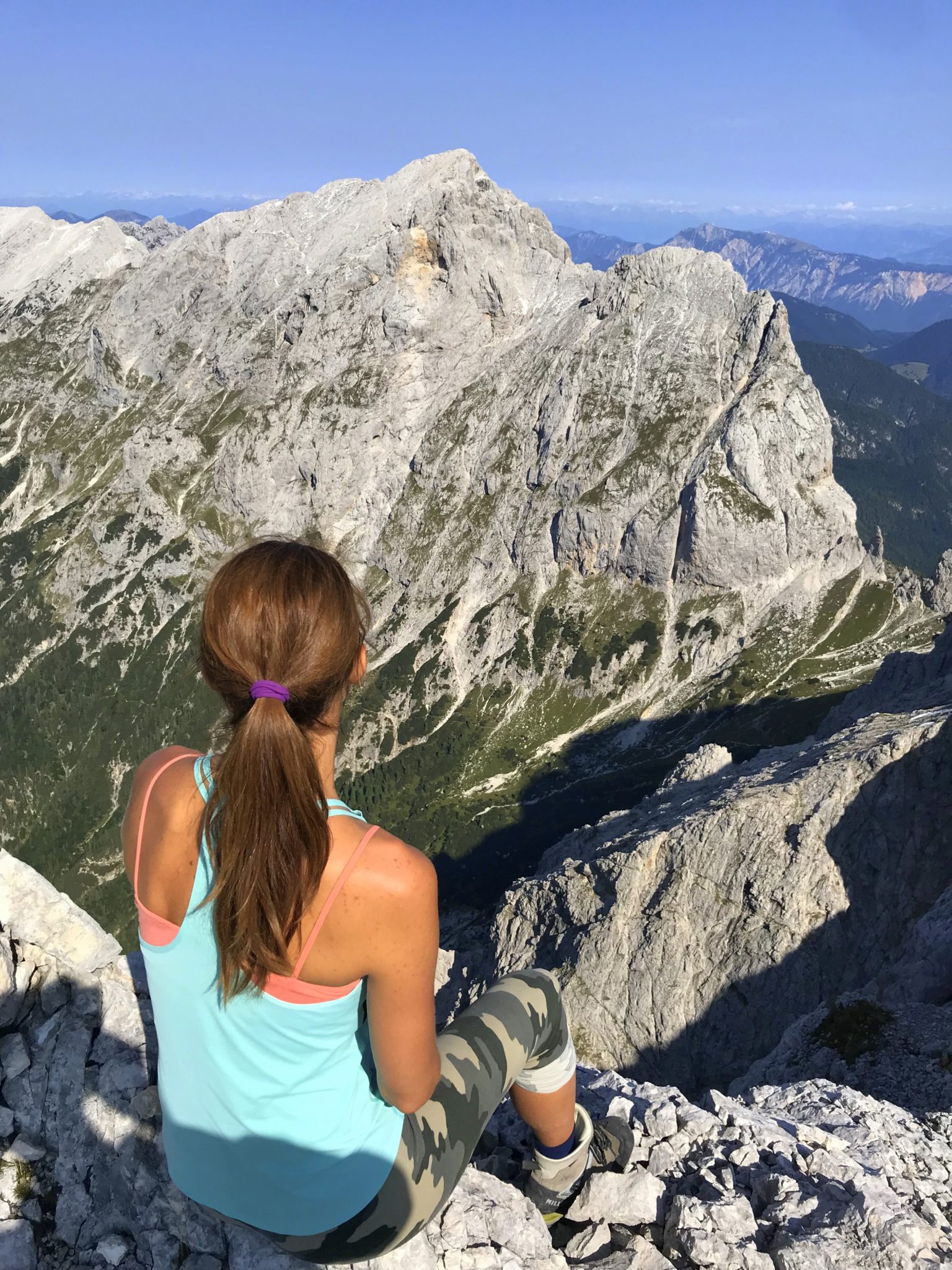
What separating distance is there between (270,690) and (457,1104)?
4.54m

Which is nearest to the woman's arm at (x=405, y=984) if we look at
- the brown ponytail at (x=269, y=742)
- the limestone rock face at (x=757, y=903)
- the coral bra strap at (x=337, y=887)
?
the coral bra strap at (x=337, y=887)

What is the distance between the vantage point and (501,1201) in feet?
28.7

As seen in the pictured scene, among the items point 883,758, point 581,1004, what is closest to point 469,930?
point 581,1004

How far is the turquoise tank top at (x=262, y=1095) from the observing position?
514 centimetres

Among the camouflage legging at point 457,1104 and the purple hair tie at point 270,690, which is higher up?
the purple hair tie at point 270,690

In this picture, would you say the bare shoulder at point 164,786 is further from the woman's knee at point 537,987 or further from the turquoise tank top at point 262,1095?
the woman's knee at point 537,987

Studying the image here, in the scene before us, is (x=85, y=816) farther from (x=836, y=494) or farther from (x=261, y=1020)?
(x=261, y=1020)

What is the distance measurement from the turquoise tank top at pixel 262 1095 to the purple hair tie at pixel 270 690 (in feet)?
2.61

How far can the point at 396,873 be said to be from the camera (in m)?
4.55

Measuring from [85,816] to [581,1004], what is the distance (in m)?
184

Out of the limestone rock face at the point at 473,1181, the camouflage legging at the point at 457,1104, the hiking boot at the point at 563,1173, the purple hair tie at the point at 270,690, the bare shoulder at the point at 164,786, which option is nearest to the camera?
the purple hair tie at the point at 270,690

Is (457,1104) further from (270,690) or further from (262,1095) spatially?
(270,690)

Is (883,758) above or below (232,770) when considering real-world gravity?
below

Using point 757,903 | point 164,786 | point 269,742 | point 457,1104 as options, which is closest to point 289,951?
point 269,742
